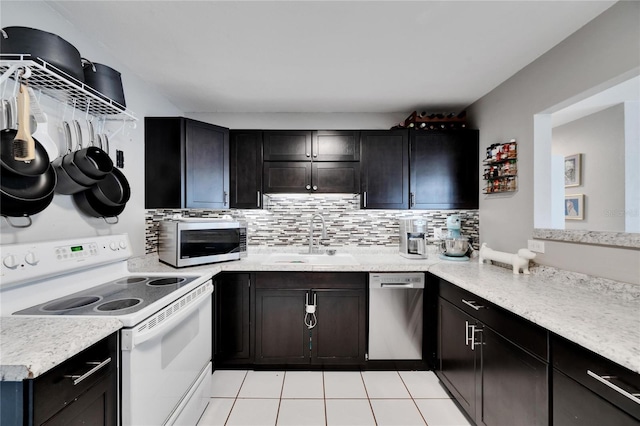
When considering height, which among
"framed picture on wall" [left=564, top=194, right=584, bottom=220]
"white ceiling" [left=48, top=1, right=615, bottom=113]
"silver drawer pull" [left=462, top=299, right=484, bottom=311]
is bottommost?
"silver drawer pull" [left=462, top=299, right=484, bottom=311]

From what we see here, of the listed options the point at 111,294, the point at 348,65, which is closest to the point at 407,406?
the point at 111,294

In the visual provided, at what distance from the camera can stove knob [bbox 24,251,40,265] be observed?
1.20 m

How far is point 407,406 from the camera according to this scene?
189 centimetres

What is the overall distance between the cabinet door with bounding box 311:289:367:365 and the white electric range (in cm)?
90

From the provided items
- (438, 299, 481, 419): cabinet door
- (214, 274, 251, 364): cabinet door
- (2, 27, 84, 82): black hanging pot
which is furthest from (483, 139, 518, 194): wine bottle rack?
(2, 27, 84, 82): black hanging pot

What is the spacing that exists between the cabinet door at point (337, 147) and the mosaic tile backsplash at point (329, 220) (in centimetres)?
43

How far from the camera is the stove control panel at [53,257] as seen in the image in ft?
3.75

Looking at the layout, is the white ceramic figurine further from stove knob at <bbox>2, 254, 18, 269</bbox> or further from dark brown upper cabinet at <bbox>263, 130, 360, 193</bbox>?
stove knob at <bbox>2, 254, 18, 269</bbox>

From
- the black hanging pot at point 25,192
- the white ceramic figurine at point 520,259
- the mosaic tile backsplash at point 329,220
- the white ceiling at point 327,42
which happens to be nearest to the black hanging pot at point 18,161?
the black hanging pot at point 25,192

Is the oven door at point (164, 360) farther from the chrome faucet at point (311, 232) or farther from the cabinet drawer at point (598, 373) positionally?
the cabinet drawer at point (598, 373)

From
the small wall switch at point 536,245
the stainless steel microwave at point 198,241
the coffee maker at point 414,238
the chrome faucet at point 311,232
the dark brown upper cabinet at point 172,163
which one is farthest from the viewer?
the chrome faucet at point 311,232

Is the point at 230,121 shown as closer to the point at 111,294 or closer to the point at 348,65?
the point at 348,65

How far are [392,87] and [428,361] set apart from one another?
236 centimetres

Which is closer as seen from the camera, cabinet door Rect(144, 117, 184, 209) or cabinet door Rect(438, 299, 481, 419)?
cabinet door Rect(438, 299, 481, 419)
